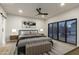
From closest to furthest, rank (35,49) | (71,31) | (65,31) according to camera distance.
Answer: (35,49) → (71,31) → (65,31)

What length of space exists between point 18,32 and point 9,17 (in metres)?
0.94

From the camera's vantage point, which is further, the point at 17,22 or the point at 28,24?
the point at 28,24

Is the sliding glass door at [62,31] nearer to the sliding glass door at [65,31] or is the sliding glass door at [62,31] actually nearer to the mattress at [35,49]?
the sliding glass door at [65,31]

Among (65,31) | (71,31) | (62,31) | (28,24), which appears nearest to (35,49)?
(28,24)

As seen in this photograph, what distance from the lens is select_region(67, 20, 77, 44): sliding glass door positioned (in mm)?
Result: 4260

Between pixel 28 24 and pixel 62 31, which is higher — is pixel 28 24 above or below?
above

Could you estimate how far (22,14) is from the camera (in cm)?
399

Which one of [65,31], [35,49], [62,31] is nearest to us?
[35,49]

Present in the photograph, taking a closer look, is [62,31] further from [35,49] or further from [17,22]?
[35,49]

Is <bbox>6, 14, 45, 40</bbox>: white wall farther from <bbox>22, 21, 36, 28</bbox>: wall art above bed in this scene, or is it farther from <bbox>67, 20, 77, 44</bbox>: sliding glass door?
<bbox>67, 20, 77, 44</bbox>: sliding glass door

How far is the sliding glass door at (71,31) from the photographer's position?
426 cm

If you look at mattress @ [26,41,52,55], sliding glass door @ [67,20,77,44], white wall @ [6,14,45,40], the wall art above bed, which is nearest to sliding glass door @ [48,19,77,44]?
sliding glass door @ [67,20,77,44]

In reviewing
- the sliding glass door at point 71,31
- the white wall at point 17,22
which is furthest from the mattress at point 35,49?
the sliding glass door at point 71,31

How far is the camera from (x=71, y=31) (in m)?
4.55
